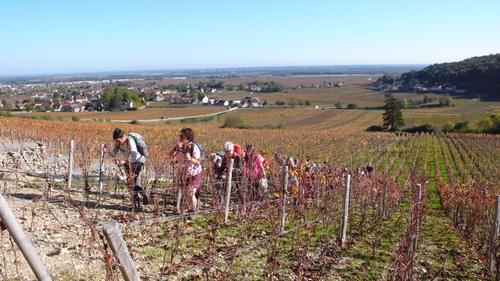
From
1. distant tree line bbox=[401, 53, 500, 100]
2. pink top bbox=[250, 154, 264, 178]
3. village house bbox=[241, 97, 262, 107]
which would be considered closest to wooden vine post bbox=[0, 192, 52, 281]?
pink top bbox=[250, 154, 264, 178]

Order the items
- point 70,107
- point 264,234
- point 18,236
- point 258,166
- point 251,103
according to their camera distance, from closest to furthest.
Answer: point 18,236
point 264,234
point 258,166
point 70,107
point 251,103

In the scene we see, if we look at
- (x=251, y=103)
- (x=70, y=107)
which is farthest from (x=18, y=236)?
(x=251, y=103)

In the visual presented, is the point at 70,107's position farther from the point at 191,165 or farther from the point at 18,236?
the point at 18,236

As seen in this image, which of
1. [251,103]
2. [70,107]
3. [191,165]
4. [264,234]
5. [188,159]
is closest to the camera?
[188,159]

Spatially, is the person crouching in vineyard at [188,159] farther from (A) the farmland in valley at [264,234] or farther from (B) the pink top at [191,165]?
(A) the farmland in valley at [264,234]

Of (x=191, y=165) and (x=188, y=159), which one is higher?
(x=188, y=159)

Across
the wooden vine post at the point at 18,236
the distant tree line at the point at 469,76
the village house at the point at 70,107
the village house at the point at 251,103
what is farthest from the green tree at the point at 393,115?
the village house at the point at 70,107

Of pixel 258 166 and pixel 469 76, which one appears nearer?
pixel 258 166

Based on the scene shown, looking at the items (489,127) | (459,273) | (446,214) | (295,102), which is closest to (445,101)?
(295,102)

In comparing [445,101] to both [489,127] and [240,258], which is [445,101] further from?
[240,258]

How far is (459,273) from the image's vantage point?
15.6ft

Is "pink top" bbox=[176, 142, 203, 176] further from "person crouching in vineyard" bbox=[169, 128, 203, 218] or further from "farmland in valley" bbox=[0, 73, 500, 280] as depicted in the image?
"farmland in valley" bbox=[0, 73, 500, 280]

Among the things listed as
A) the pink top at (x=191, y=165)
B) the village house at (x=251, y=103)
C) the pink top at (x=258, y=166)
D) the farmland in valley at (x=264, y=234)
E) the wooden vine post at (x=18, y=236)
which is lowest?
the village house at (x=251, y=103)

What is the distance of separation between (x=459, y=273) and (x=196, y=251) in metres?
3.58
